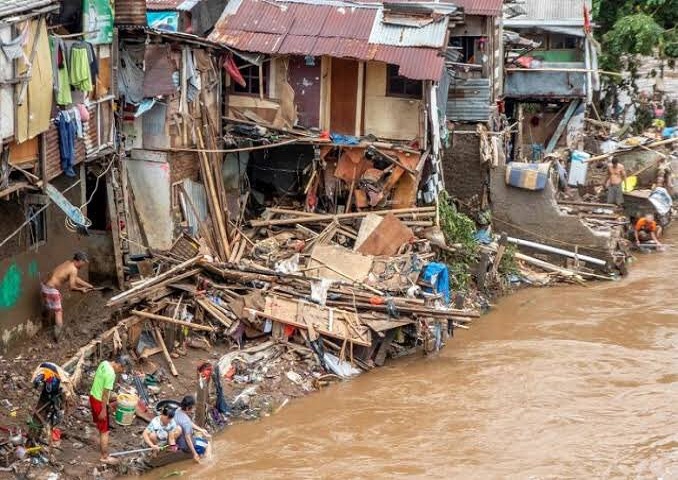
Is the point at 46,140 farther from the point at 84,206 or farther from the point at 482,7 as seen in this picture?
the point at 482,7

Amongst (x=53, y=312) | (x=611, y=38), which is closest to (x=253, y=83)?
(x=53, y=312)

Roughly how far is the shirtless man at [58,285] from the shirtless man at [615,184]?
12.8 m

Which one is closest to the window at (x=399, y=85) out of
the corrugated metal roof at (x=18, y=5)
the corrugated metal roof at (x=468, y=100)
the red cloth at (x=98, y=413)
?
the corrugated metal roof at (x=468, y=100)

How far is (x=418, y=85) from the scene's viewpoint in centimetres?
1842

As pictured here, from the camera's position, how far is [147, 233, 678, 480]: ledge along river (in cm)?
1312

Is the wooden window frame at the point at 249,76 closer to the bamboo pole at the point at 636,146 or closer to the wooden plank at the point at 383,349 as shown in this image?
the wooden plank at the point at 383,349

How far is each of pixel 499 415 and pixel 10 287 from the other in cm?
682

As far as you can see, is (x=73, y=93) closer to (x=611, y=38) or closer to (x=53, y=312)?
(x=53, y=312)

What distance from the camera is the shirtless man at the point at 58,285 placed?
46.9 ft

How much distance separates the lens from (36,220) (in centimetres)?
1441

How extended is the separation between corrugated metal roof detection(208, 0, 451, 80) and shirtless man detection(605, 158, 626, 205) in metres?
6.76

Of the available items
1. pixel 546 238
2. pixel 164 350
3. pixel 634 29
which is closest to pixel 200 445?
pixel 164 350

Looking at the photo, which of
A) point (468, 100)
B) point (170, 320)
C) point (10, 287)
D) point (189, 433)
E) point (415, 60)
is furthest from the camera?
point (468, 100)

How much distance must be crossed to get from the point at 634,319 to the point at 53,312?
10.1 metres
